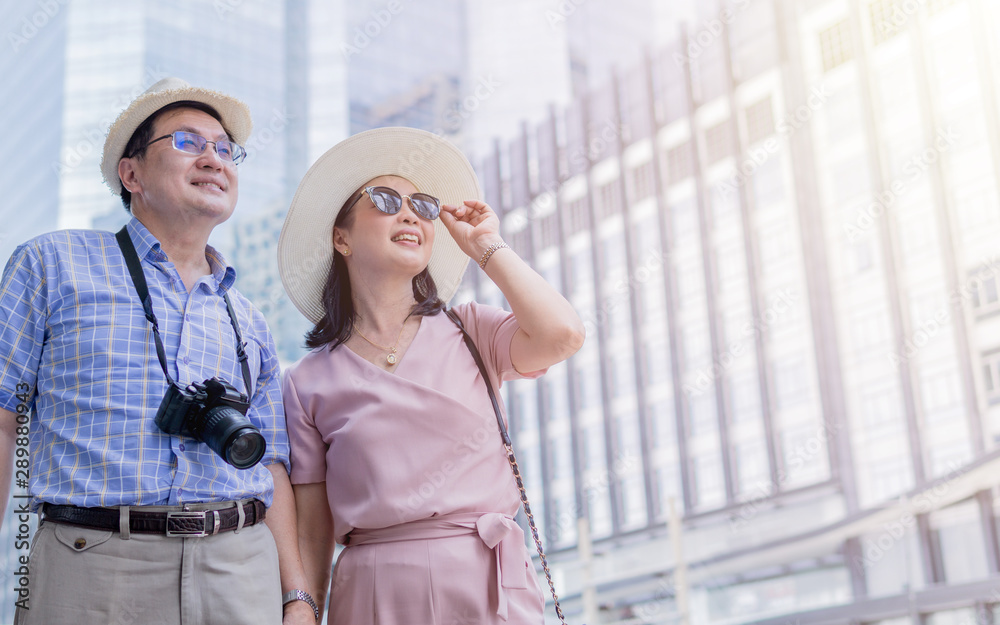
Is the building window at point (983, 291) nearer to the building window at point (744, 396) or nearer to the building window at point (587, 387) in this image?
the building window at point (744, 396)

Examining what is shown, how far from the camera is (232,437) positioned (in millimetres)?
1015

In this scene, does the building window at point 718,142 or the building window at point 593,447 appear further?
the building window at point 593,447

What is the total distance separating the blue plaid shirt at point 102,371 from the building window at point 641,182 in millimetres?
27927

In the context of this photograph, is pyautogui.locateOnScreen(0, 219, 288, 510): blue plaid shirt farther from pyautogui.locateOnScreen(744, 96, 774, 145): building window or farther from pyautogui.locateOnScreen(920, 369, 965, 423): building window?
pyautogui.locateOnScreen(744, 96, 774, 145): building window

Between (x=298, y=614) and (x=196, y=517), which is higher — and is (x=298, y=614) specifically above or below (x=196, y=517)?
below

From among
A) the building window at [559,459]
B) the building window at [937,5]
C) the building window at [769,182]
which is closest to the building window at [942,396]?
the building window at [937,5]

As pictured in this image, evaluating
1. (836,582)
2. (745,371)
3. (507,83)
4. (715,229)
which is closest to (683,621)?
(836,582)

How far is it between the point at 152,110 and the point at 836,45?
23586mm

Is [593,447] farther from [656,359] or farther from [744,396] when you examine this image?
[744,396]

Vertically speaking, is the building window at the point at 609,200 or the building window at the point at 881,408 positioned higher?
the building window at the point at 609,200

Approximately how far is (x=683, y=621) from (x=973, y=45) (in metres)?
12.4

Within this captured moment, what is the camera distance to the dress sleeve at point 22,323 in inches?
41.6

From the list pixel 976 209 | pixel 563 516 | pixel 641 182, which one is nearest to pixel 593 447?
pixel 563 516

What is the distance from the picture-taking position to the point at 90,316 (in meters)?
1.09
